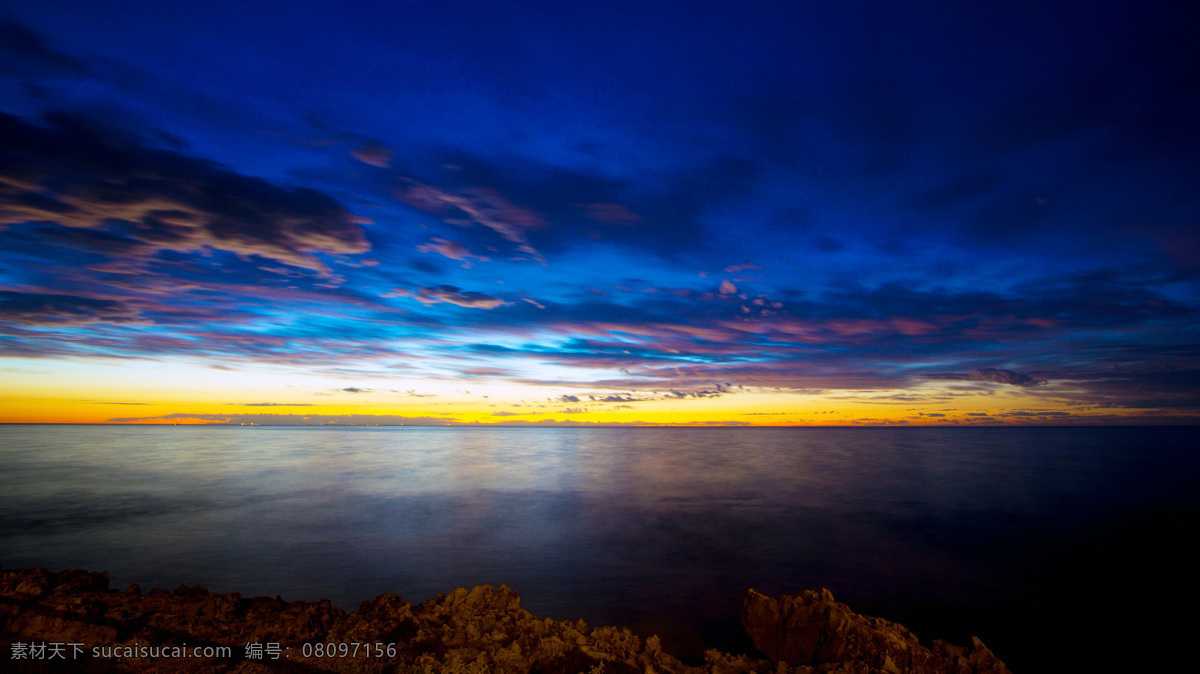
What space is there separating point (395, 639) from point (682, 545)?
11.3 metres

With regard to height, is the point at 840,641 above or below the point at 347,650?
below

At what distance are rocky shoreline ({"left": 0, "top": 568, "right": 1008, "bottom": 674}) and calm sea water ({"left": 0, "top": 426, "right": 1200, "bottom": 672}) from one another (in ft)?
8.28

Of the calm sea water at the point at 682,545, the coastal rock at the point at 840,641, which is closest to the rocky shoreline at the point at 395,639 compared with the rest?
the coastal rock at the point at 840,641

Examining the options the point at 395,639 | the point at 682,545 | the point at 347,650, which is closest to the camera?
the point at 347,650

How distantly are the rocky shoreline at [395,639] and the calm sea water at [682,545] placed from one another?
8.28ft

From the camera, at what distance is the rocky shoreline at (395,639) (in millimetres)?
Answer: 6039

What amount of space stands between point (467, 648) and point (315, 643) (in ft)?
6.58

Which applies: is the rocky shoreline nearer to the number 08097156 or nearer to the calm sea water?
the number 08097156

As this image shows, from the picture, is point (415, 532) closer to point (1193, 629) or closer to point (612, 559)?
point (612, 559)

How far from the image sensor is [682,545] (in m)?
16.4

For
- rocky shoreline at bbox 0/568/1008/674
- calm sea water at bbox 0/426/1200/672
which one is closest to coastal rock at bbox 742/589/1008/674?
rocky shoreline at bbox 0/568/1008/674

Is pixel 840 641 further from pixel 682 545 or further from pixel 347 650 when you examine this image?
pixel 682 545

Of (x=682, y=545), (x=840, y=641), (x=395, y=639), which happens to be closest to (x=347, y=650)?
(x=395, y=639)

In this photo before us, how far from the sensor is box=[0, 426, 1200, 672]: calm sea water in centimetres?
1108
